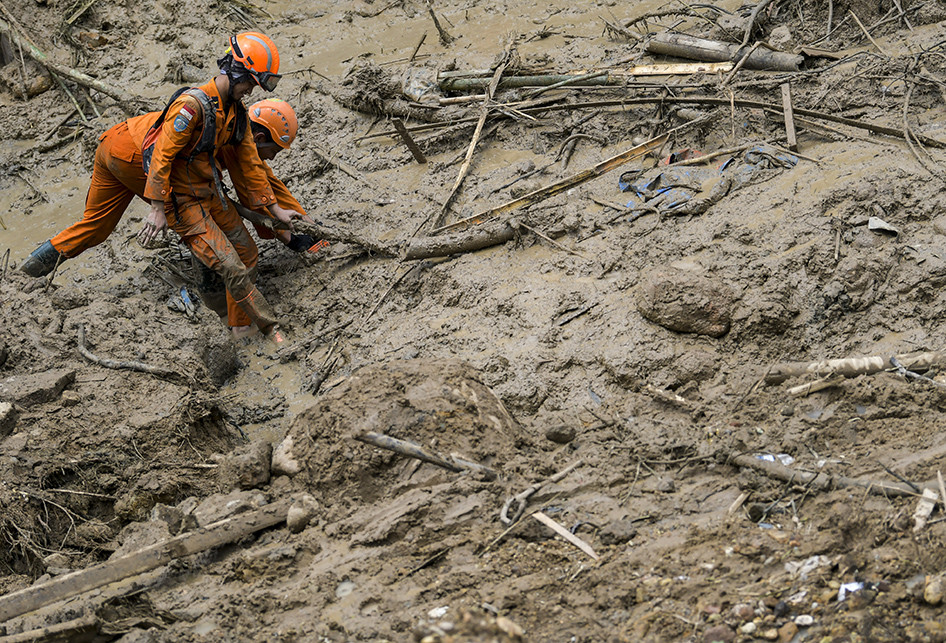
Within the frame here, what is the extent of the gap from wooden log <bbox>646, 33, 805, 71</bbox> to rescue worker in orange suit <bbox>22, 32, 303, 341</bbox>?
3.51 m

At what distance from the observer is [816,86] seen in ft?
20.0

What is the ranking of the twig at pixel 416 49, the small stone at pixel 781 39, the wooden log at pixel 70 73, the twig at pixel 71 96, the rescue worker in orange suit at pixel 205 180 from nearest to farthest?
the rescue worker in orange suit at pixel 205 180 < the small stone at pixel 781 39 < the twig at pixel 416 49 < the wooden log at pixel 70 73 < the twig at pixel 71 96

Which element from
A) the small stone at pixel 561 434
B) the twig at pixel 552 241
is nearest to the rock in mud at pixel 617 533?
the small stone at pixel 561 434

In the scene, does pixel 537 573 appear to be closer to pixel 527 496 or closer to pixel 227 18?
pixel 527 496

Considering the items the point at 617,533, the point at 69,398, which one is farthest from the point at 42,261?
the point at 617,533

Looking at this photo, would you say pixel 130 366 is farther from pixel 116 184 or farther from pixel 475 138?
pixel 475 138

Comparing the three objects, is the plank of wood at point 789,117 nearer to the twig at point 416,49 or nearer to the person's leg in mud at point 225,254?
the twig at point 416,49

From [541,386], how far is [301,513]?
148cm

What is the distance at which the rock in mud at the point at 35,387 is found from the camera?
4.50 meters

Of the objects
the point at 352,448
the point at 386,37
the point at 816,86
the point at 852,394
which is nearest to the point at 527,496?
the point at 352,448

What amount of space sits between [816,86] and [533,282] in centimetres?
285

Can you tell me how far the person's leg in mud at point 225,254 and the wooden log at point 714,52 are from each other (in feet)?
13.0

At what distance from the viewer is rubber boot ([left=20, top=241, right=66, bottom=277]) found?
20.1 ft

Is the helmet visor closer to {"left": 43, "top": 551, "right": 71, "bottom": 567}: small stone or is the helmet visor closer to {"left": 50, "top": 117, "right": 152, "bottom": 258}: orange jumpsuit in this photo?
{"left": 50, "top": 117, "right": 152, "bottom": 258}: orange jumpsuit
